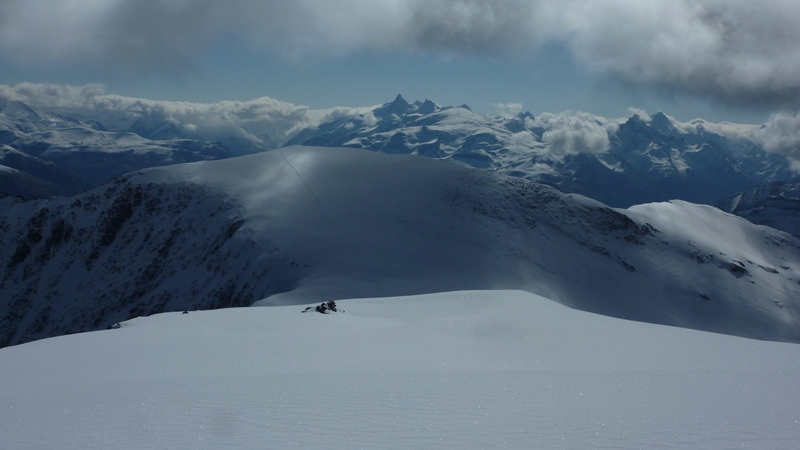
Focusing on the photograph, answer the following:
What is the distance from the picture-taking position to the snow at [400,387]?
9367 mm

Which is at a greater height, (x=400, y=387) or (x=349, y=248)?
(x=349, y=248)

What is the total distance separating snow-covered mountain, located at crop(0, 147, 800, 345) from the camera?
58.2 meters

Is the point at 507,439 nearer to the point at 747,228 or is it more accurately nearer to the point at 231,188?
the point at 231,188

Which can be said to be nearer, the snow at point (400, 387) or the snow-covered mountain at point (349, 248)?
the snow at point (400, 387)

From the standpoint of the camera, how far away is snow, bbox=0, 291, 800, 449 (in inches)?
369

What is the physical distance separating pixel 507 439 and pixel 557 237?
6773 centimetres

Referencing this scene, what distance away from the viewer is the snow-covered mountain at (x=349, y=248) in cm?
5819

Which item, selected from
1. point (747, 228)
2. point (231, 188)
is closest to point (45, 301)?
point (231, 188)

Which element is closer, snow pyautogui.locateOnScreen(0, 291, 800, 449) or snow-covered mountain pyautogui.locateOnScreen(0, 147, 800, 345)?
snow pyautogui.locateOnScreen(0, 291, 800, 449)

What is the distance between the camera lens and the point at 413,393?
11820mm

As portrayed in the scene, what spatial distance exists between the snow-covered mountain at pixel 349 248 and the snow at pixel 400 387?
88.3ft

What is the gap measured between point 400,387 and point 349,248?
47806 mm

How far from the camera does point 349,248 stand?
59781mm

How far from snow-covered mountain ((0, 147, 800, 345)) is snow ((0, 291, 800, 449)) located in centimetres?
2692
